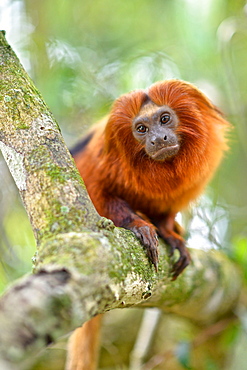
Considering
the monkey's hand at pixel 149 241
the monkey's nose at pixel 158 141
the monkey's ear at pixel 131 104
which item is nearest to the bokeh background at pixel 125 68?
the monkey's ear at pixel 131 104

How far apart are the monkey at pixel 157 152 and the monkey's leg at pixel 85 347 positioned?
1.25 m

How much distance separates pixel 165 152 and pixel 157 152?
64 millimetres

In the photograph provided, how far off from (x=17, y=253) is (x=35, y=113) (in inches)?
140

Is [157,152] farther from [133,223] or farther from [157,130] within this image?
[133,223]

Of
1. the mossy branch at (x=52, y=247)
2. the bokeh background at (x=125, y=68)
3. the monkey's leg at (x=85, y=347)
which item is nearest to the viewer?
the mossy branch at (x=52, y=247)

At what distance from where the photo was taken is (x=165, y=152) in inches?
131

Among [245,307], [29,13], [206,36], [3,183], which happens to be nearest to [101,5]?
[29,13]

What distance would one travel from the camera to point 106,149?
12.0 ft

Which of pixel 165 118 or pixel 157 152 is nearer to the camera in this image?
pixel 157 152

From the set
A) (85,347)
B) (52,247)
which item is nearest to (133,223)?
(52,247)

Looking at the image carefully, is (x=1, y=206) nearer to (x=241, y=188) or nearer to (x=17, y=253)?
(x=17, y=253)

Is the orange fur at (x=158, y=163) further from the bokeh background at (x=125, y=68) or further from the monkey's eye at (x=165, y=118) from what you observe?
the bokeh background at (x=125, y=68)

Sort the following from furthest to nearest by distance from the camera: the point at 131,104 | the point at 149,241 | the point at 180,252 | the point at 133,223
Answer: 1. the point at 131,104
2. the point at 180,252
3. the point at 133,223
4. the point at 149,241

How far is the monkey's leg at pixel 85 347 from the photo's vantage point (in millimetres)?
4043
